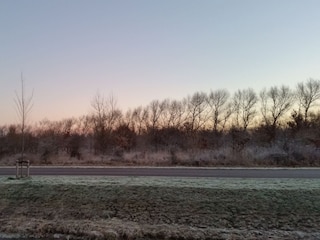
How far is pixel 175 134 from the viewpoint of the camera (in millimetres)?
57844

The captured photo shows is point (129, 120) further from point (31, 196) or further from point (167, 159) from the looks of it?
point (31, 196)

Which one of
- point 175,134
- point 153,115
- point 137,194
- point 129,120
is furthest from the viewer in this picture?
point 153,115

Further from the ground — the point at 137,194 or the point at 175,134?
the point at 175,134

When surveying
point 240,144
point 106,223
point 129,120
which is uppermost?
point 129,120

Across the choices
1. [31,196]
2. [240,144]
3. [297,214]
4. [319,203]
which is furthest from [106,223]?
[240,144]

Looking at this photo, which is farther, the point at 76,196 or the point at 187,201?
the point at 76,196

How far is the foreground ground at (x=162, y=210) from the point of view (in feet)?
36.8

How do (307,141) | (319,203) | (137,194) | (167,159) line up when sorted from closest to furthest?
(319,203) < (137,194) < (167,159) < (307,141)

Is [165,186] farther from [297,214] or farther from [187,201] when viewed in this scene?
[297,214]

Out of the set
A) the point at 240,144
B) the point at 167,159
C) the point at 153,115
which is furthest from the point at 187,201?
the point at 153,115

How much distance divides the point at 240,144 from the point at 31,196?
23.5 m

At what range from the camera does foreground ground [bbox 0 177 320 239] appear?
11.2 meters

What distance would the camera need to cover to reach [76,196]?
1449 cm

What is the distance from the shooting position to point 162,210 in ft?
42.1
